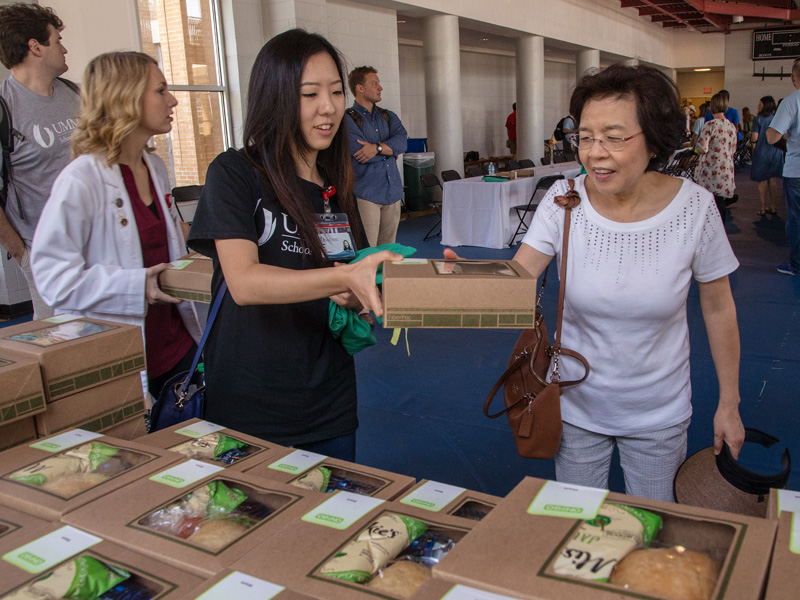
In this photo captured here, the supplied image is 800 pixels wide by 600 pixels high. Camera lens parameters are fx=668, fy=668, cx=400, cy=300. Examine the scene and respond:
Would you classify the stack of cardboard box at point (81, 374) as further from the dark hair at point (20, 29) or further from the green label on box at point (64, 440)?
the dark hair at point (20, 29)

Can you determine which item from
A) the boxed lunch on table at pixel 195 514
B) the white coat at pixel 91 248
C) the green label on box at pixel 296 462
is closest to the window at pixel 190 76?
the white coat at pixel 91 248

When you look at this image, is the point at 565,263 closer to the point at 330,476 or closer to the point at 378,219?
the point at 330,476

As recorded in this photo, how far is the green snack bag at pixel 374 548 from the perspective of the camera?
2.46 feet

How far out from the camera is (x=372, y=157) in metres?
5.30

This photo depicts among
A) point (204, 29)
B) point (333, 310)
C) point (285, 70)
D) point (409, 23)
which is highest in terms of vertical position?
point (409, 23)

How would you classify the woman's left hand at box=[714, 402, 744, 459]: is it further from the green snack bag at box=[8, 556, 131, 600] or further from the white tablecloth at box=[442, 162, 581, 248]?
the white tablecloth at box=[442, 162, 581, 248]

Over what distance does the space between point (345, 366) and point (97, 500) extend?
2.29 ft

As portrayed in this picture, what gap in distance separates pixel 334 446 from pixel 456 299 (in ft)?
2.20

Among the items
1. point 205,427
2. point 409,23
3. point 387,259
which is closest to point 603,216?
point 387,259

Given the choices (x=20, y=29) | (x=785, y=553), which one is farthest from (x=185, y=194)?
(x=785, y=553)

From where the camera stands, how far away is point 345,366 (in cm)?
156

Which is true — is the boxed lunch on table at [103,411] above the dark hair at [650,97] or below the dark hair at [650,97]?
below

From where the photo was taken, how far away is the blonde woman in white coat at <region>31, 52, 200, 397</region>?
5.72ft

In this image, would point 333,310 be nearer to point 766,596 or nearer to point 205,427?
point 205,427
